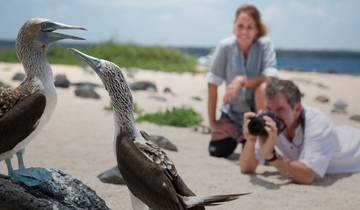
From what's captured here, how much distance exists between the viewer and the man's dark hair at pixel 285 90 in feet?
16.9

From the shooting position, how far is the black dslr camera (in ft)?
17.1

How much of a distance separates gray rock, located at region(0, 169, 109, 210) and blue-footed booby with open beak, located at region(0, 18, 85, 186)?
6 centimetres

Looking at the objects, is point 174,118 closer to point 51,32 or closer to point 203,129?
point 203,129

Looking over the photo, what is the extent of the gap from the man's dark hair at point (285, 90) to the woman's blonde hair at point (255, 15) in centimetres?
144

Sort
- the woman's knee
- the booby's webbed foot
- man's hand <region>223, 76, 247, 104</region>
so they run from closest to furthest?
the booby's webbed foot → man's hand <region>223, 76, 247, 104</region> → the woman's knee

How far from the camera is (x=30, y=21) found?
3.32m

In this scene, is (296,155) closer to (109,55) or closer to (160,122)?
(160,122)

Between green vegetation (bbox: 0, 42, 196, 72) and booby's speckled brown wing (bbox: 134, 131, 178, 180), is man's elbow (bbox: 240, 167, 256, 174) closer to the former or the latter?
booby's speckled brown wing (bbox: 134, 131, 178, 180)

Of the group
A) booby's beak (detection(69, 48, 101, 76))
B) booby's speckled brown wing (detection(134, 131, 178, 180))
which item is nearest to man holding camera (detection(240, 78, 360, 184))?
booby's speckled brown wing (detection(134, 131, 178, 180))

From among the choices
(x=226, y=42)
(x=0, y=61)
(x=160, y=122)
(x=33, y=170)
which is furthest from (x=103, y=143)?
(x=0, y=61)

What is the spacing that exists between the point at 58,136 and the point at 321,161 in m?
3.51

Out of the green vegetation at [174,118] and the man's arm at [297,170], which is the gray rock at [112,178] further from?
the green vegetation at [174,118]

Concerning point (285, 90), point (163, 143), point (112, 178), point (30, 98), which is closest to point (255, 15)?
point (285, 90)

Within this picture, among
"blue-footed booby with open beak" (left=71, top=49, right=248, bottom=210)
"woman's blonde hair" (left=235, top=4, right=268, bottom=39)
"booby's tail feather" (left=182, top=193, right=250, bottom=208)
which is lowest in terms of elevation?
"booby's tail feather" (left=182, top=193, right=250, bottom=208)
